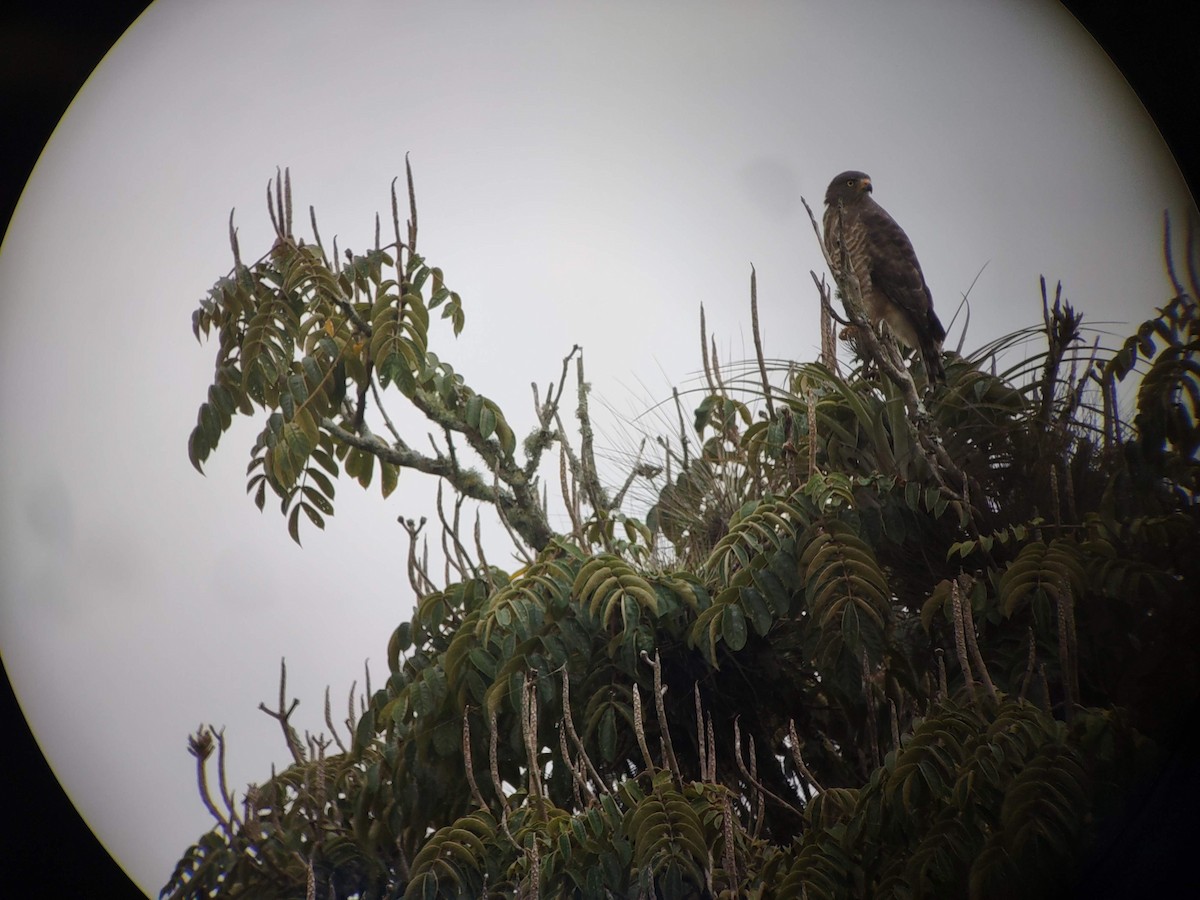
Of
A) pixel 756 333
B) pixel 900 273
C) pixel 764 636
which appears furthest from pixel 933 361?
pixel 764 636

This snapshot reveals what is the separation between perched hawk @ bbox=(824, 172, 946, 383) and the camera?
1892 millimetres

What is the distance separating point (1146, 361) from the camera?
160 centimetres

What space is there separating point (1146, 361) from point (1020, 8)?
59cm

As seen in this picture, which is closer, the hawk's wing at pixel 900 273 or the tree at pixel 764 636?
the tree at pixel 764 636

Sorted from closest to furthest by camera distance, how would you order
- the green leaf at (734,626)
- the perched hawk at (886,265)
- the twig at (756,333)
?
1. the green leaf at (734,626)
2. the twig at (756,333)
3. the perched hawk at (886,265)

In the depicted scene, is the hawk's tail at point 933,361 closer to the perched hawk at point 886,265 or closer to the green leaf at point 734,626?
the perched hawk at point 886,265

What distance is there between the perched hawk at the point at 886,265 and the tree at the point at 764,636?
7cm

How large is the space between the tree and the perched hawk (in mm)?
66

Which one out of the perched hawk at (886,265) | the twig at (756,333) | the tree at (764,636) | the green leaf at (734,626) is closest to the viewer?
the tree at (764,636)

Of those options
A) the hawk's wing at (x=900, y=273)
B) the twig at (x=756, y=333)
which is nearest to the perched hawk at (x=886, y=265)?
the hawk's wing at (x=900, y=273)

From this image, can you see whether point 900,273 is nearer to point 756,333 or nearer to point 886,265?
point 886,265

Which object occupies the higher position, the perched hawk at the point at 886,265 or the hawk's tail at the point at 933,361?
the perched hawk at the point at 886,265

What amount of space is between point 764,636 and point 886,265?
82 centimetres

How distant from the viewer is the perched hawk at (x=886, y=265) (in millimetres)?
1892
